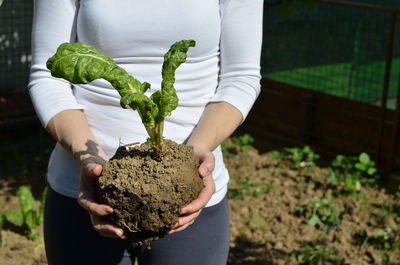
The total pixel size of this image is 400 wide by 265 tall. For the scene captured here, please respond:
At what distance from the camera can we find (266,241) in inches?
175

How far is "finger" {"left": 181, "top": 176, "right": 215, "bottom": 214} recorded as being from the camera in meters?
1.68

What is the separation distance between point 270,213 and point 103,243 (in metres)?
3.12

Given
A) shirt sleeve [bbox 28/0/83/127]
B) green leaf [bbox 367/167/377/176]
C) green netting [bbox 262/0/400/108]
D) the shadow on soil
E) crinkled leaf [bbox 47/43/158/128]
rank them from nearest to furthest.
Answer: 1. crinkled leaf [bbox 47/43/158/128]
2. shirt sleeve [bbox 28/0/83/127]
3. the shadow on soil
4. green leaf [bbox 367/167/377/176]
5. green netting [bbox 262/0/400/108]

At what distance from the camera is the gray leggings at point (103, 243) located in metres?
1.89

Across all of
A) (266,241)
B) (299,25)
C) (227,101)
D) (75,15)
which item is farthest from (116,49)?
(299,25)

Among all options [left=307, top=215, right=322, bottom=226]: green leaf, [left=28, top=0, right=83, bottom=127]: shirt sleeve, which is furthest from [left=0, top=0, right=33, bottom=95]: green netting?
[left=28, top=0, right=83, bottom=127]: shirt sleeve

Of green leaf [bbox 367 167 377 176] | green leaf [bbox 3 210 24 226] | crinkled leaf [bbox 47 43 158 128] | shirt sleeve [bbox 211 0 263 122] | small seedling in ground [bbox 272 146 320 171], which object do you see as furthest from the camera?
small seedling in ground [bbox 272 146 320 171]

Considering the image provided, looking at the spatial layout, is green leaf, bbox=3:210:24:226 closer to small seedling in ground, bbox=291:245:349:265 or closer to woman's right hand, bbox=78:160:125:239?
small seedling in ground, bbox=291:245:349:265

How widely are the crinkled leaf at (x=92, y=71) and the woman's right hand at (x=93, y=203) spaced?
0.23 m

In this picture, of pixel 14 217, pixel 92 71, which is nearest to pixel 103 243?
pixel 92 71

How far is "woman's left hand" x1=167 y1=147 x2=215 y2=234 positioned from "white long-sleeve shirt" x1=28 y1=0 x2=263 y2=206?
169 millimetres

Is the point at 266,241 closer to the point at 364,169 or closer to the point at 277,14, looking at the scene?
the point at 364,169

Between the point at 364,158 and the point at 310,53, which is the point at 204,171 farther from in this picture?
the point at 310,53

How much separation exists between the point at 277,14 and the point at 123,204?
6075 millimetres
